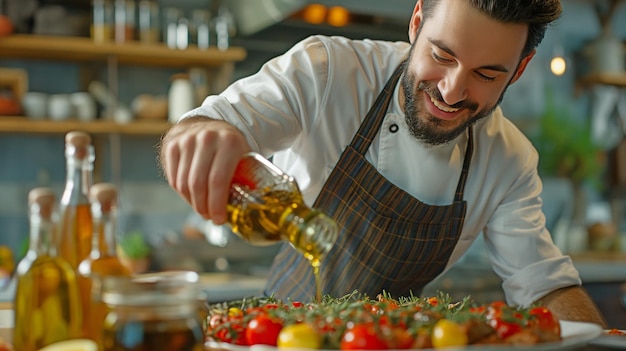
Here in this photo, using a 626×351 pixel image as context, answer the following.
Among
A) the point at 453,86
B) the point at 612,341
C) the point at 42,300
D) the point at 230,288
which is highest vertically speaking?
the point at 453,86

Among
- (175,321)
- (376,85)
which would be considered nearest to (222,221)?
(175,321)

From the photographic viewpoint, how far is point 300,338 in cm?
84

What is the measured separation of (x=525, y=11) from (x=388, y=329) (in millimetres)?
1013

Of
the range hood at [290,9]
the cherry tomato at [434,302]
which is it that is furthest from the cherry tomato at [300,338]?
the range hood at [290,9]

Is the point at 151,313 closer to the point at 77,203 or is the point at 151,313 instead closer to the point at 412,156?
the point at 77,203

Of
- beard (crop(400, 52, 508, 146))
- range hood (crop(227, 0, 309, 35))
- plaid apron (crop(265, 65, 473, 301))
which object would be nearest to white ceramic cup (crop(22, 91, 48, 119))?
range hood (crop(227, 0, 309, 35))

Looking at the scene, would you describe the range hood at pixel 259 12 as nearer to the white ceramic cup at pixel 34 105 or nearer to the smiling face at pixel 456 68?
the white ceramic cup at pixel 34 105

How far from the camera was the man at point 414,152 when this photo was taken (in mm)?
1688

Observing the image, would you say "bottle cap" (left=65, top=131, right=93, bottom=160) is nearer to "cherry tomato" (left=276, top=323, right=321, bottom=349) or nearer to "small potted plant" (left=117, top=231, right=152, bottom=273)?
"cherry tomato" (left=276, top=323, right=321, bottom=349)

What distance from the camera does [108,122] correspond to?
3.79 metres

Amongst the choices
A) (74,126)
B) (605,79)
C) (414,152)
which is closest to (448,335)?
(414,152)

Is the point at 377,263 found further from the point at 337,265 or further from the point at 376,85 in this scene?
the point at 376,85

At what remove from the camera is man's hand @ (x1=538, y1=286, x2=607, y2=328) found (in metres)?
1.70

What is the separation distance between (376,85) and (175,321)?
4.25 feet
